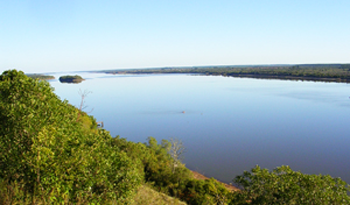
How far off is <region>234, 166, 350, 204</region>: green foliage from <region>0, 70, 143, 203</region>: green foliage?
3701 mm

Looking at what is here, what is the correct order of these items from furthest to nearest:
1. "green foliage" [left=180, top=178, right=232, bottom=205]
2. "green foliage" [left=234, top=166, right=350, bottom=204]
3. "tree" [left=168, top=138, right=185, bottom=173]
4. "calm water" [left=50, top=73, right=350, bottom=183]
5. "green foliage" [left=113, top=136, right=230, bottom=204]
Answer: "calm water" [left=50, top=73, right=350, bottom=183]
"tree" [left=168, top=138, right=185, bottom=173]
"green foliage" [left=113, top=136, right=230, bottom=204]
"green foliage" [left=180, top=178, right=232, bottom=205]
"green foliage" [left=234, top=166, right=350, bottom=204]

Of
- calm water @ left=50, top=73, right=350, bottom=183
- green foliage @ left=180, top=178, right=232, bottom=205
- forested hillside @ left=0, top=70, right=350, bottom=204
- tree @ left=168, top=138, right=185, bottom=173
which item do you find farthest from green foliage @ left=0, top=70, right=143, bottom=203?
calm water @ left=50, top=73, right=350, bottom=183

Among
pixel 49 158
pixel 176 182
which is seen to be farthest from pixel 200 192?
pixel 49 158

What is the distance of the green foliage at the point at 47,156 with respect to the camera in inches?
149

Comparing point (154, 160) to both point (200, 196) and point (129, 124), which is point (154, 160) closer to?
point (200, 196)

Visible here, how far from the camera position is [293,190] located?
6.28m

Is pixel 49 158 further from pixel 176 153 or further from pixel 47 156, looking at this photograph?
pixel 176 153

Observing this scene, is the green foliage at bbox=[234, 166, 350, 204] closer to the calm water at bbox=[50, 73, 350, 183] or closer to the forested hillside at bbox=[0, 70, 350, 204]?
the forested hillside at bbox=[0, 70, 350, 204]

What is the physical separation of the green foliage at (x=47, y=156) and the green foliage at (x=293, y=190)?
3.70m

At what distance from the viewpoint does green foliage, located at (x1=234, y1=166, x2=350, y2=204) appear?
19.8ft

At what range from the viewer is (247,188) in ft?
23.5

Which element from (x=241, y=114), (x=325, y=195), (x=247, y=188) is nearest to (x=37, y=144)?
(x=247, y=188)

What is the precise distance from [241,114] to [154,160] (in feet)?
60.4

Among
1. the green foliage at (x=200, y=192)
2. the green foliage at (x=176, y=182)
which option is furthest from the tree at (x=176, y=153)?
the green foliage at (x=200, y=192)
